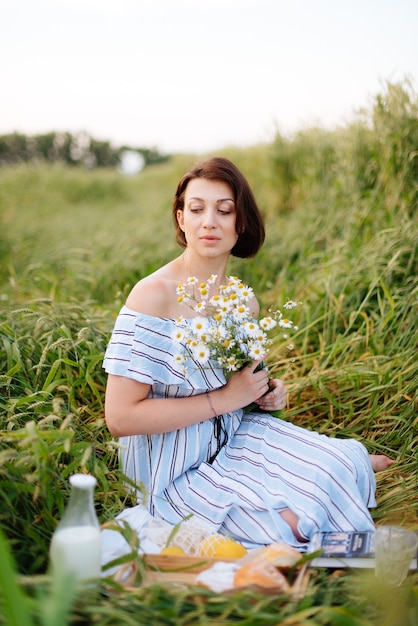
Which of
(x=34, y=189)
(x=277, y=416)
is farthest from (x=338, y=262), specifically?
(x=34, y=189)

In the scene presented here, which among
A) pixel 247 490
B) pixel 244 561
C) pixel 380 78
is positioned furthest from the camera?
pixel 380 78

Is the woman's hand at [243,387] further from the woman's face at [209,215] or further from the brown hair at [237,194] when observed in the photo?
the brown hair at [237,194]

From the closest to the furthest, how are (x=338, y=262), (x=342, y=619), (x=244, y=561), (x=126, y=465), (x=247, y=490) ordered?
1. (x=342, y=619)
2. (x=244, y=561)
3. (x=247, y=490)
4. (x=126, y=465)
5. (x=338, y=262)

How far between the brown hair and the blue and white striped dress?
0.56m

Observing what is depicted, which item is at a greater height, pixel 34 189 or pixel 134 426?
pixel 34 189

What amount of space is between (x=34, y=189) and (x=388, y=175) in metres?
8.78

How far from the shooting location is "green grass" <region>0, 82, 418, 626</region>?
5.08ft

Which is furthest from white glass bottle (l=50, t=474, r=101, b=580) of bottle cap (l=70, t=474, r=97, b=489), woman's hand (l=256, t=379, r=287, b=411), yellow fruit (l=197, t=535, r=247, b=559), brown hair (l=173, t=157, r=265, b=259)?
brown hair (l=173, t=157, r=265, b=259)

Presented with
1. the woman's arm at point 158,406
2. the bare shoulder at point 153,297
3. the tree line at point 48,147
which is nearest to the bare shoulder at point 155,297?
the bare shoulder at point 153,297

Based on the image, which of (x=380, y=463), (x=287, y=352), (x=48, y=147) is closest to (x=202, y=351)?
(x=380, y=463)

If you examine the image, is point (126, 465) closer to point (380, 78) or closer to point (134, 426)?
point (134, 426)

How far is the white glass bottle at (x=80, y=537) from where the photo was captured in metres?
1.56

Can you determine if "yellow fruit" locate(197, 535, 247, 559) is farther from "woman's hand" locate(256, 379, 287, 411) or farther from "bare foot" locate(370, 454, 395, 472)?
"bare foot" locate(370, 454, 395, 472)

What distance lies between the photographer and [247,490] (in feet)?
7.02
